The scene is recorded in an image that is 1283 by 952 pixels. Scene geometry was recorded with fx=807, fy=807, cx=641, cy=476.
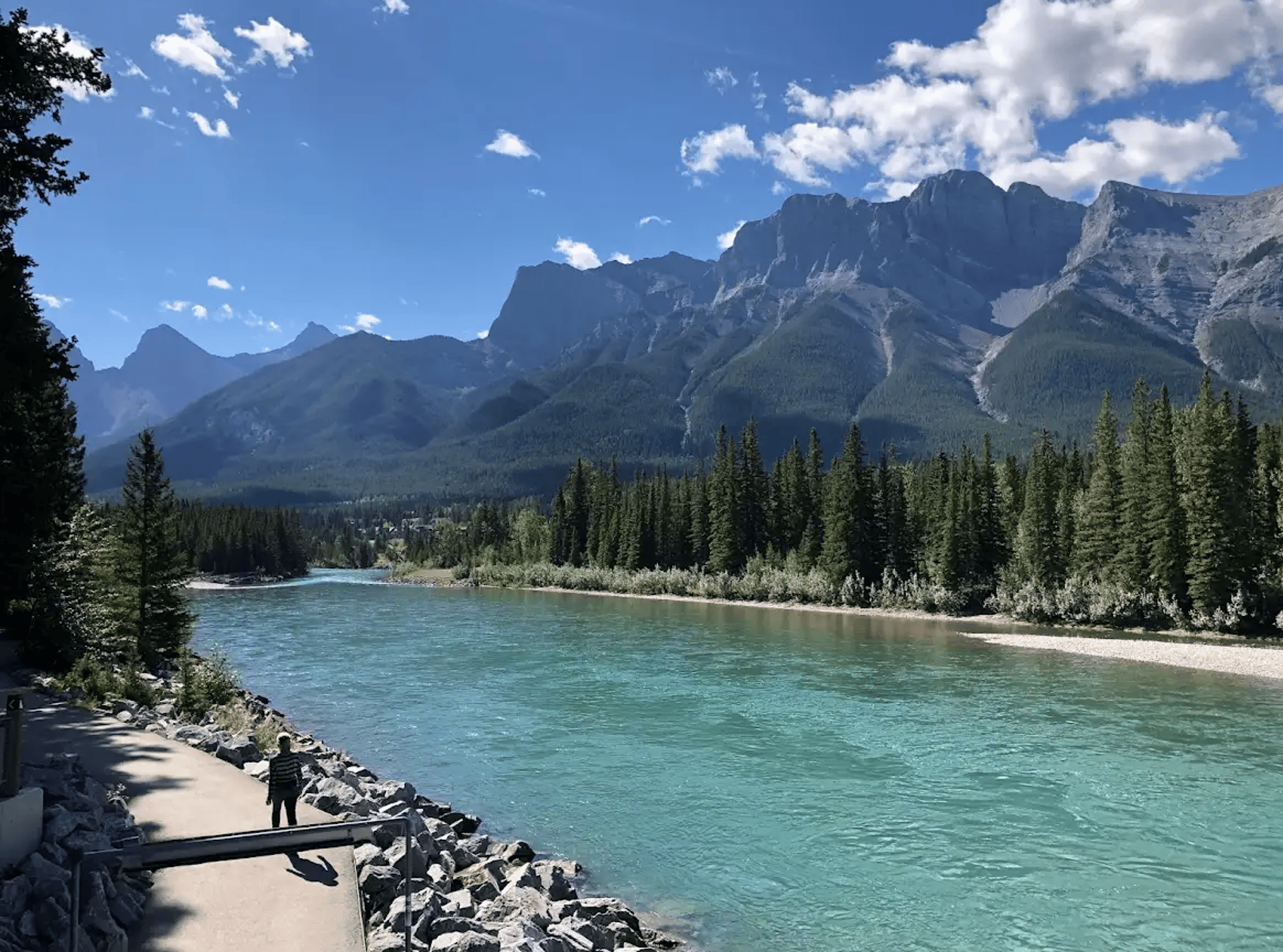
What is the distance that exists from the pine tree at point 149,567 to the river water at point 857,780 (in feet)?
17.0

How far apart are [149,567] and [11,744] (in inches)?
1229

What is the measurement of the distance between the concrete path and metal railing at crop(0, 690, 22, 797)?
223 cm

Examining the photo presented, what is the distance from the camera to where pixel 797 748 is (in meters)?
25.6

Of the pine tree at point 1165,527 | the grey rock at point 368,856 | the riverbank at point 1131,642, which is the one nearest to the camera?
the grey rock at point 368,856

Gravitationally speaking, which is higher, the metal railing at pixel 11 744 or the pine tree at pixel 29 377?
the pine tree at pixel 29 377

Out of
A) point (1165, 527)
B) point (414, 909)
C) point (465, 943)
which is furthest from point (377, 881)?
point (1165, 527)

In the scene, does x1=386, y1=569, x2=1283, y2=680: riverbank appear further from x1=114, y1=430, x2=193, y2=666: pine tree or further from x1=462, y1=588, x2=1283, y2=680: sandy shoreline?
x1=114, y1=430, x2=193, y2=666: pine tree

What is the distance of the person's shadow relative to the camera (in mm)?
11406

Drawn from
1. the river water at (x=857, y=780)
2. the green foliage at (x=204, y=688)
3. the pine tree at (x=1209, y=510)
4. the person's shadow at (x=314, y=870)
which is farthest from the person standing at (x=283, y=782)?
the pine tree at (x=1209, y=510)

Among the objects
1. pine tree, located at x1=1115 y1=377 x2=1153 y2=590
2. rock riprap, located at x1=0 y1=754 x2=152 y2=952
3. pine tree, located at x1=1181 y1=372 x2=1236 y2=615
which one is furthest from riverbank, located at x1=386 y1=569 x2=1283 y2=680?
rock riprap, located at x1=0 y1=754 x2=152 y2=952

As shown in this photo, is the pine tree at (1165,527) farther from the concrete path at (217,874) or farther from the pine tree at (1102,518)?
the concrete path at (217,874)

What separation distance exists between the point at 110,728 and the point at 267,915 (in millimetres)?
12865

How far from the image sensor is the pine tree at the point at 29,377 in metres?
16.9

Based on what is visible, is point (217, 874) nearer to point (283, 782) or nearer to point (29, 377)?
point (283, 782)
